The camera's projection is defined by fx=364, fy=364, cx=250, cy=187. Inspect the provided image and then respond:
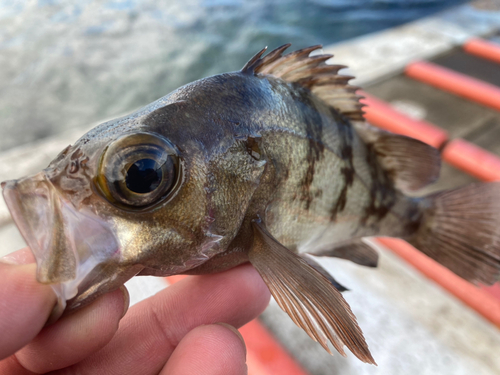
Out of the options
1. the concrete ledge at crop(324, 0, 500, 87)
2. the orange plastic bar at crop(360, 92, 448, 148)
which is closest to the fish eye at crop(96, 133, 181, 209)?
the orange plastic bar at crop(360, 92, 448, 148)

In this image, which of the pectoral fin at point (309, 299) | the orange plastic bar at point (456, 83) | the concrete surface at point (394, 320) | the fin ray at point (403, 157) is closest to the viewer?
the pectoral fin at point (309, 299)

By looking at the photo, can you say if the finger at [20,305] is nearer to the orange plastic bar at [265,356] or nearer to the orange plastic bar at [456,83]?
the orange plastic bar at [265,356]

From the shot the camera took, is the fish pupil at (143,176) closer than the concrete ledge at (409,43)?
Yes

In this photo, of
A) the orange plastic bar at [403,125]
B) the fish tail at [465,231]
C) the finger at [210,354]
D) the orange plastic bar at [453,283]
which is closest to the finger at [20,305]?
the finger at [210,354]

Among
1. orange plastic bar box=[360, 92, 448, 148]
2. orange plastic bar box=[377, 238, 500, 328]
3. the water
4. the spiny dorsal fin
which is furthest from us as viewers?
the water

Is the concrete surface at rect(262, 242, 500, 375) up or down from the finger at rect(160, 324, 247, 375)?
down

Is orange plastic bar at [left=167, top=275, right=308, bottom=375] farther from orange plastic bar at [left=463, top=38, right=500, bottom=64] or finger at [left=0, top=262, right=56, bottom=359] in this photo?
orange plastic bar at [left=463, top=38, right=500, bottom=64]

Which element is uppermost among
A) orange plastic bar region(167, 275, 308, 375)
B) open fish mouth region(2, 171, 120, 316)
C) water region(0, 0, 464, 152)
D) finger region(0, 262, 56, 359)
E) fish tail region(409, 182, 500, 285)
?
water region(0, 0, 464, 152)

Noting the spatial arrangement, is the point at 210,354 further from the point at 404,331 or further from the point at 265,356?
the point at 404,331
